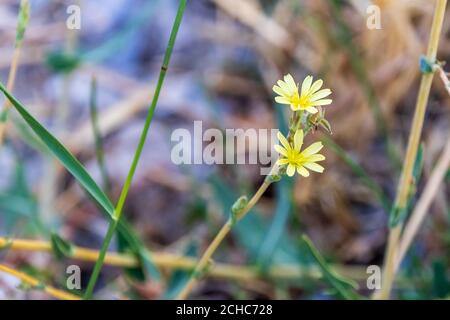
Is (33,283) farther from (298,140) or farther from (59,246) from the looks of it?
(298,140)

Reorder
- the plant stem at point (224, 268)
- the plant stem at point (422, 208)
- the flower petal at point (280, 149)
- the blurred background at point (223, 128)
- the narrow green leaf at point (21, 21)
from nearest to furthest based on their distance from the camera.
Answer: the flower petal at point (280, 149), the narrow green leaf at point (21, 21), the plant stem at point (422, 208), the plant stem at point (224, 268), the blurred background at point (223, 128)

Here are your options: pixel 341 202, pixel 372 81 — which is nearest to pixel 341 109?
pixel 372 81

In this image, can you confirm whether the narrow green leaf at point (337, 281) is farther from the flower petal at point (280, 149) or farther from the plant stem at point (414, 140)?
the flower petal at point (280, 149)

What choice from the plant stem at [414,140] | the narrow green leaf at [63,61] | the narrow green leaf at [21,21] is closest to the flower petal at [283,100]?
the plant stem at [414,140]

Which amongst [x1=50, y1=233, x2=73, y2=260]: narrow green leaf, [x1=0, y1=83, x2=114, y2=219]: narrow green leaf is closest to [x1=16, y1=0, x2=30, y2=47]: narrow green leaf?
[x1=0, y1=83, x2=114, y2=219]: narrow green leaf

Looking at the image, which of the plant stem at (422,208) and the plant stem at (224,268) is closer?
the plant stem at (422,208)

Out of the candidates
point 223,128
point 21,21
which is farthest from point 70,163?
point 223,128
